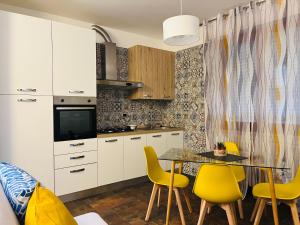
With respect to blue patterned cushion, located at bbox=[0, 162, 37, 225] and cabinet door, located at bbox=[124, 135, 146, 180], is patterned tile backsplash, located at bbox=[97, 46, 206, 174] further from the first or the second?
blue patterned cushion, located at bbox=[0, 162, 37, 225]

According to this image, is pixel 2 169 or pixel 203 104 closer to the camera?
pixel 2 169

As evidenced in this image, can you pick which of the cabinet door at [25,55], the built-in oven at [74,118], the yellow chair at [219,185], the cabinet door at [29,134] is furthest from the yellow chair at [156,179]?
the cabinet door at [25,55]

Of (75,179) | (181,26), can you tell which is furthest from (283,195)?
(75,179)

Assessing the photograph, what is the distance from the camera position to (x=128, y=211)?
2736 millimetres

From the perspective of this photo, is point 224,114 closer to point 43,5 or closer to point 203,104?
point 203,104

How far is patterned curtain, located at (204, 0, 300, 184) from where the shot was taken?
8.83 feet

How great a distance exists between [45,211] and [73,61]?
2453 millimetres

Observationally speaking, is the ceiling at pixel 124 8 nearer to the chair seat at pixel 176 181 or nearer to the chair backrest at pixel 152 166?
the chair backrest at pixel 152 166

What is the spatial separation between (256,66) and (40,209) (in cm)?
294

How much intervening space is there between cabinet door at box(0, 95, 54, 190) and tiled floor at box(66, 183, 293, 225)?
23.9 inches

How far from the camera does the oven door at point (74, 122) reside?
2.91 meters

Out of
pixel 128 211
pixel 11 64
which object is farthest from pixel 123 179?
pixel 11 64

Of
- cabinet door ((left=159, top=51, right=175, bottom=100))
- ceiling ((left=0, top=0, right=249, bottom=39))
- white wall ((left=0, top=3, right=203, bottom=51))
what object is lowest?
cabinet door ((left=159, top=51, right=175, bottom=100))

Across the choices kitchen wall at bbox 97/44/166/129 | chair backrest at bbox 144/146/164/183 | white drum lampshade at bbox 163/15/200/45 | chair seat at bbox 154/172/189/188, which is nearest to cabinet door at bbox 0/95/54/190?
kitchen wall at bbox 97/44/166/129
